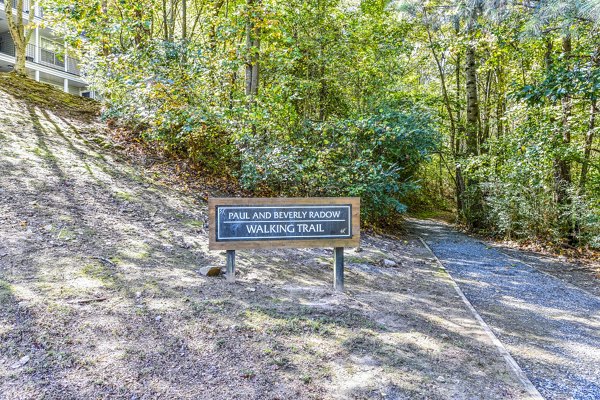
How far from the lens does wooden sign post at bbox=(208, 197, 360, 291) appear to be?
4.10 m

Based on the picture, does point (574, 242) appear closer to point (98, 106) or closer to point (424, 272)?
point (424, 272)

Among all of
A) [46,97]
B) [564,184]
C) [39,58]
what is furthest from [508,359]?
[39,58]

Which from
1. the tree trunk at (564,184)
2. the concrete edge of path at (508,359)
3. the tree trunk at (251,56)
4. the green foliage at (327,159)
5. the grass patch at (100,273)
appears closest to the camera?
the concrete edge of path at (508,359)

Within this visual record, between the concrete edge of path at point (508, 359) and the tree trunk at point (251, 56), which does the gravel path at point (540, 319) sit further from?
the tree trunk at point (251, 56)

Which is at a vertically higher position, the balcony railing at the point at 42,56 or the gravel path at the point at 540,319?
the balcony railing at the point at 42,56

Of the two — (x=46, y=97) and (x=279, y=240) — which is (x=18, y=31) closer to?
(x=46, y=97)

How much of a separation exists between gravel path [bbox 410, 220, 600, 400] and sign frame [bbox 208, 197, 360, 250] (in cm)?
188

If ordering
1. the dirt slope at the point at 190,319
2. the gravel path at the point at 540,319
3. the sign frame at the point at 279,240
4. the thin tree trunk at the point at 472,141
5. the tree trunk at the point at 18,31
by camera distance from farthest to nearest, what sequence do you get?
the thin tree trunk at the point at 472,141 < the tree trunk at the point at 18,31 < the sign frame at the point at 279,240 < the gravel path at the point at 540,319 < the dirt slope at the point at 190,319

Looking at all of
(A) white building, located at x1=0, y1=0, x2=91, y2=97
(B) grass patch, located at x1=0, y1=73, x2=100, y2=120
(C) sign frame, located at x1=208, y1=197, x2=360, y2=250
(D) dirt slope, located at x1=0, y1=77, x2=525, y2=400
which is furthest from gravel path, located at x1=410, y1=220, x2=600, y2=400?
(A) white building, located at x1=0, y1=0, x2=91, y2=97

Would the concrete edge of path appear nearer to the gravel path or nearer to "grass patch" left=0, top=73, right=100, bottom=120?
the gravel path

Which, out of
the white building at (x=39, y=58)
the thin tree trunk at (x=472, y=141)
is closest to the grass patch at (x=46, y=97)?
the white building at (x=39, y=58)

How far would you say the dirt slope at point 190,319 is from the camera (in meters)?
2.48

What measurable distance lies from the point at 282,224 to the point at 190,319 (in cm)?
148

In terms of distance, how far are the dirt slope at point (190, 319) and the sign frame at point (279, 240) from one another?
457 millimetres
